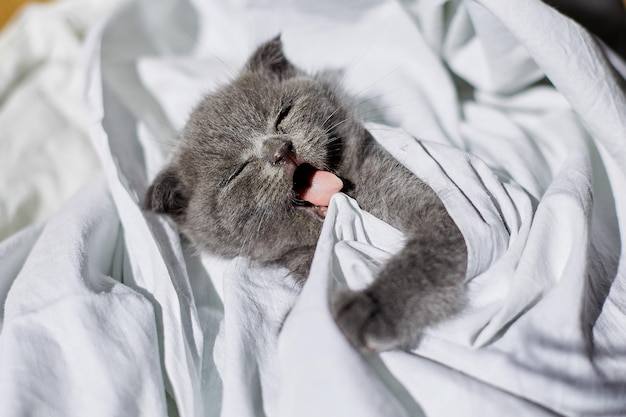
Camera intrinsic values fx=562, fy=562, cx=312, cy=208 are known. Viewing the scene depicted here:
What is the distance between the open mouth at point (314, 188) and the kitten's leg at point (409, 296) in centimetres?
24

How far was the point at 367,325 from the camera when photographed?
3.33ft

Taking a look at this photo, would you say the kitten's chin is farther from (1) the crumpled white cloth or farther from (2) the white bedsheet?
(1) the crumpled white cloth

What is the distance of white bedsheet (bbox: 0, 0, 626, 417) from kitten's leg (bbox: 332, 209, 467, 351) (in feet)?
0.10

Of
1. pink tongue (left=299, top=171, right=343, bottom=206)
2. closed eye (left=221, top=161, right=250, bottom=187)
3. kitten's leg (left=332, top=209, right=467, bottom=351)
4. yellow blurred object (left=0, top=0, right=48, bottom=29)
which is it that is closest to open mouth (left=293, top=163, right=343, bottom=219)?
pink tongue (left=299, top=171, right=343, bottom=206)

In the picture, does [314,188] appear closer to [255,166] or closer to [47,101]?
[255,166]

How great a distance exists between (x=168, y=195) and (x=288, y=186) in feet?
1.11

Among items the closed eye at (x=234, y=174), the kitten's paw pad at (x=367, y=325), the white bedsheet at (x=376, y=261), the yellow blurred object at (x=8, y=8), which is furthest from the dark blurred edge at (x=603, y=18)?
the yellow blurred object at (x=8, y=8)

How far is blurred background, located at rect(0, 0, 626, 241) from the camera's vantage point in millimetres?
1797

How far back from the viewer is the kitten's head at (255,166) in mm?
1311

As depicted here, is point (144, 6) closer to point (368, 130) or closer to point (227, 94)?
point (227, 94)

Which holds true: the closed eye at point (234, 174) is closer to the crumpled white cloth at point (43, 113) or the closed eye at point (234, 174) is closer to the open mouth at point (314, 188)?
the open mouth at point (314, 188)

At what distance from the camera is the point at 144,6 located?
190cm

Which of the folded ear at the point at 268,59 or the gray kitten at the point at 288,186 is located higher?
the folded ear at the point at 268,59

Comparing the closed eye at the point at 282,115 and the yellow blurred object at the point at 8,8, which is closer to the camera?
the closed eye at the point at 282,115
